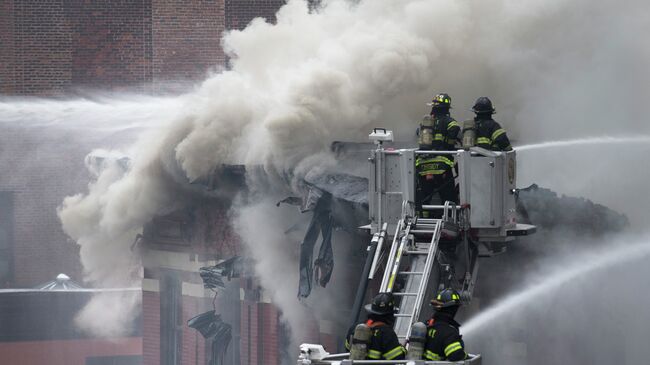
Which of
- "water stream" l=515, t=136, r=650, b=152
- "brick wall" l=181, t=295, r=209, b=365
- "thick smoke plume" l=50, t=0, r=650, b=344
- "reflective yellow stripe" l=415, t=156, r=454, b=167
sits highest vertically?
"thick smoke plume" l=50, t=0, r=650, b=344

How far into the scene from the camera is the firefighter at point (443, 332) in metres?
9.95

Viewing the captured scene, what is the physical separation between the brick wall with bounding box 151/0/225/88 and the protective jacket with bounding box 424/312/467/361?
68.7ft

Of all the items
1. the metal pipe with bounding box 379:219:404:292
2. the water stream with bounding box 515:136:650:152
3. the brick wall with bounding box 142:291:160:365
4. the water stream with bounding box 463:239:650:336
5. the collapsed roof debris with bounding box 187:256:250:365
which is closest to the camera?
the metal pipe with bounding box 379:219:404:292

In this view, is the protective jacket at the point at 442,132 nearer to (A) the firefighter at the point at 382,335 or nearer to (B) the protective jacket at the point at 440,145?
(B) the protective jacket at the point at 440,145

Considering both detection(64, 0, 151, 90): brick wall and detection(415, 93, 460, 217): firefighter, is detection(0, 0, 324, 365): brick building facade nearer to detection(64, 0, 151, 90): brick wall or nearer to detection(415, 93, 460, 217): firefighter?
detection(64, 0, 151, 90): brick wall

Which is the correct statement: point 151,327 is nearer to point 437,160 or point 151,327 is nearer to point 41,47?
point 437,160

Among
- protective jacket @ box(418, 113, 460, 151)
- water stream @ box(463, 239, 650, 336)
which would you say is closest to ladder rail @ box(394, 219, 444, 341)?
protective jacket @ box(418, 113, 460, 151)

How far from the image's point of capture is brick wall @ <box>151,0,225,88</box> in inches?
1201

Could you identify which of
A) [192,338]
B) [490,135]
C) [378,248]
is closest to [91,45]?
[192,338]

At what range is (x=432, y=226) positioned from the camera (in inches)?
478

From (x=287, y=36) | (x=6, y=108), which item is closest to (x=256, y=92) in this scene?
(x=287, y=36)

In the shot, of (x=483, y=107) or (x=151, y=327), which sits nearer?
(x=483, y=107)

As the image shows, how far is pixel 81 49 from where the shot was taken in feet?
102

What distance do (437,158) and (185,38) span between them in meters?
18.8
